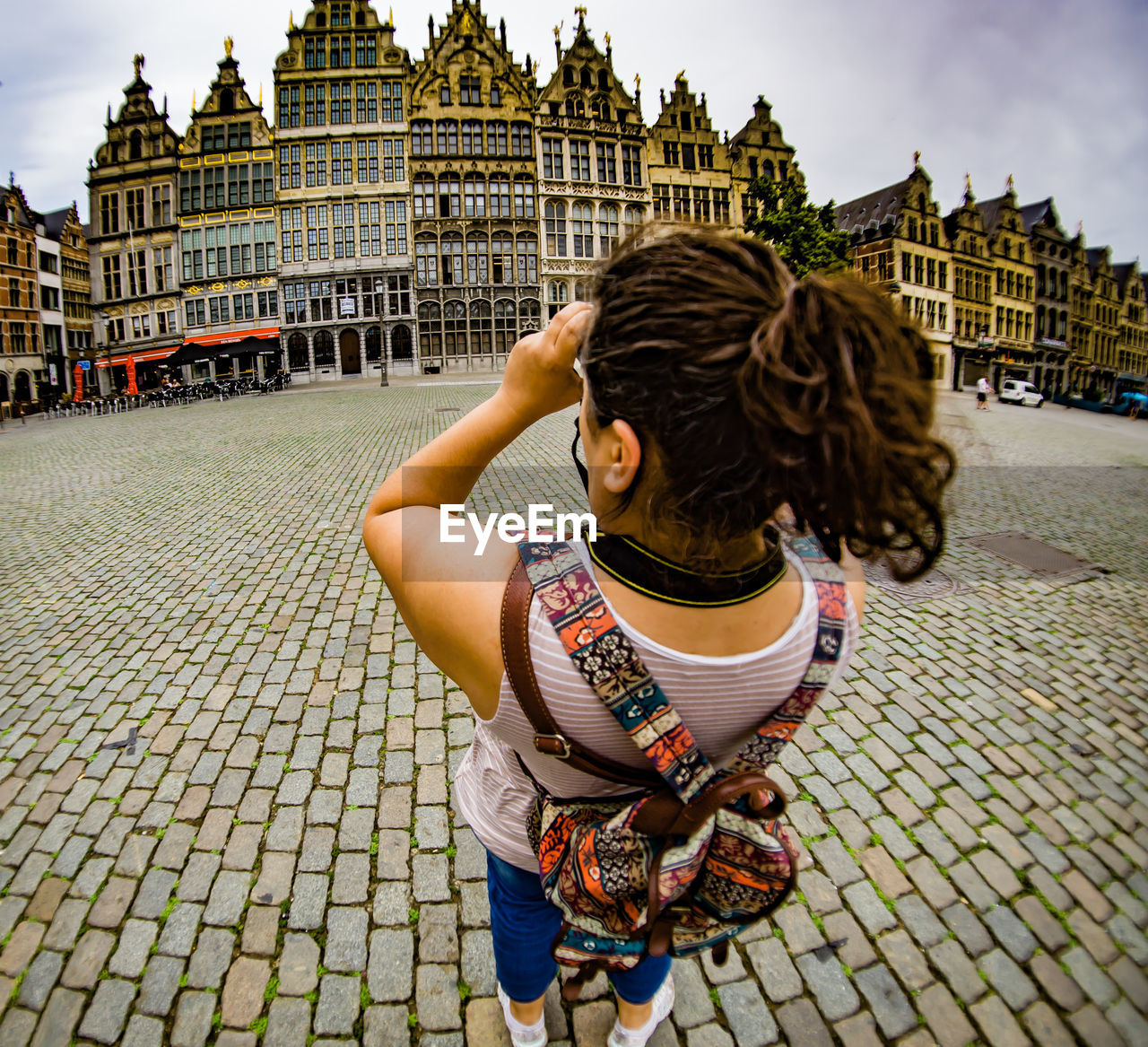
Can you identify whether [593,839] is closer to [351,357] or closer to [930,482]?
[930,482]

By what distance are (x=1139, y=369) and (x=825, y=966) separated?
8659 cm

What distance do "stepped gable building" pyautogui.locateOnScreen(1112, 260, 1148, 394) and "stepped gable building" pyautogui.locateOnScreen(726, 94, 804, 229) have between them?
41.8 metres

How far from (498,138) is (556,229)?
20.3 feet

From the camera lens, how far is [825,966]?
216cm

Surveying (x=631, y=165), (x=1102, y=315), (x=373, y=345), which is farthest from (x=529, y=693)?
(x=1102, y=315)

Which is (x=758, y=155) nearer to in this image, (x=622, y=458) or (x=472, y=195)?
(x=472, y=195)

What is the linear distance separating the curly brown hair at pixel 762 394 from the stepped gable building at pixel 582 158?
39.6 metres

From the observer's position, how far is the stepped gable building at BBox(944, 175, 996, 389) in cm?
4494

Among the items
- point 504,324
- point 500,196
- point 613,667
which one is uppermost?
point 500,196

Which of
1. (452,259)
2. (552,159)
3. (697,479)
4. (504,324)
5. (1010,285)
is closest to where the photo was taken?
(697,479)

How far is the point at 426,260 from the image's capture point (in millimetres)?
37844

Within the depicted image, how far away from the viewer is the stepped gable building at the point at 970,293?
147ft

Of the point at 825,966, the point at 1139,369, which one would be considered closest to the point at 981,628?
the point at 825,966

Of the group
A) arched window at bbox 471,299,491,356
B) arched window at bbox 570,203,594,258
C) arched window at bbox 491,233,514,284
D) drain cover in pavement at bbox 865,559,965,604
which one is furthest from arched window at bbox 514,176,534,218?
drain cover in pavement at bbox 865,559,965,604
